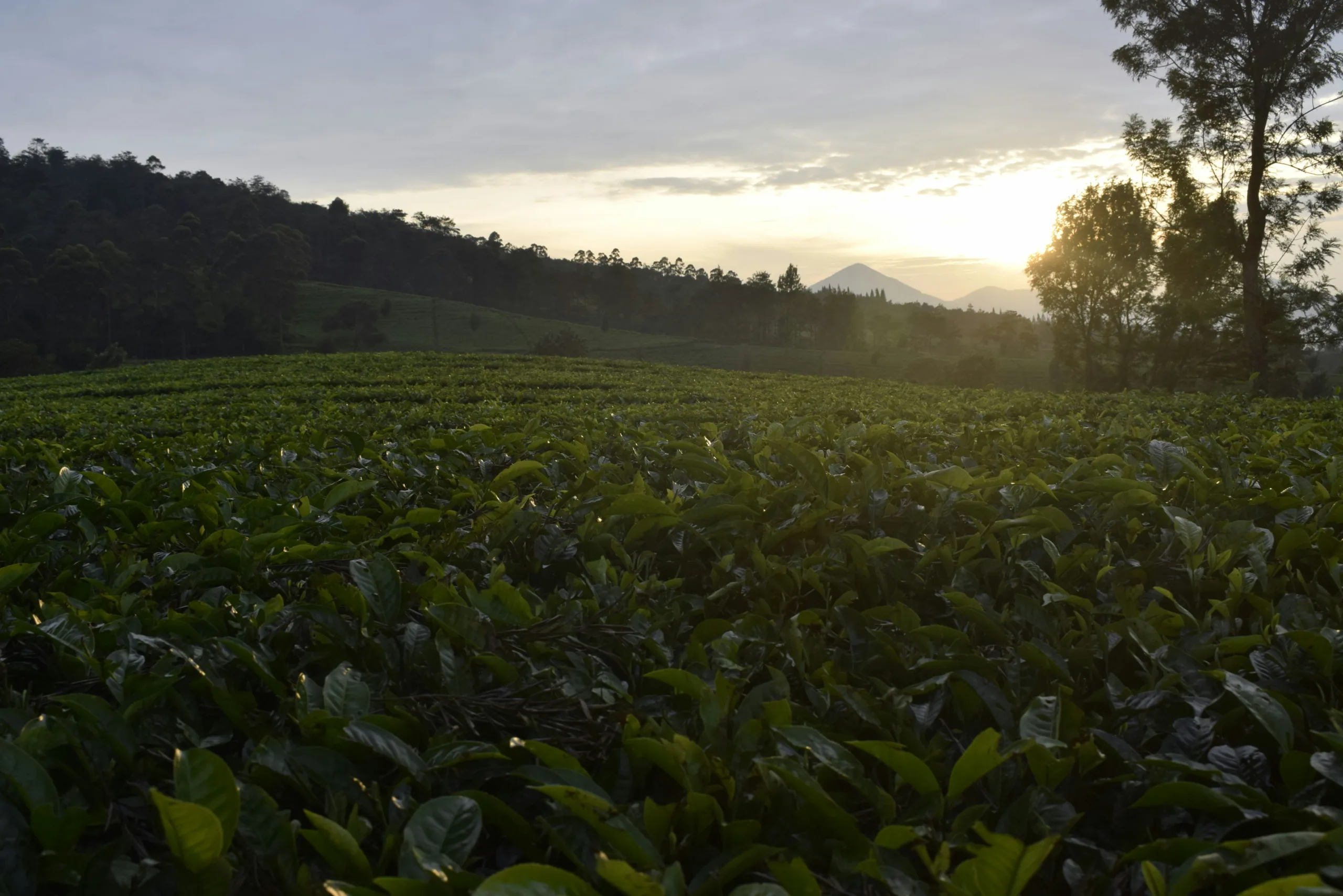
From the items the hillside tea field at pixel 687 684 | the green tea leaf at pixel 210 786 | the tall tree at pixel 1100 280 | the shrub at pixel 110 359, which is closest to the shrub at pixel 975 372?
the tall tree at pixel 1100 280

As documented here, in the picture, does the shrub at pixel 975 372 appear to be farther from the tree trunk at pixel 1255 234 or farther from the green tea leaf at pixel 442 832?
the green tea leaf at pixel 442 832

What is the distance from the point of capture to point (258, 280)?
68750mm

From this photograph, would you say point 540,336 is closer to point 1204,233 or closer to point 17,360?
point 17,360

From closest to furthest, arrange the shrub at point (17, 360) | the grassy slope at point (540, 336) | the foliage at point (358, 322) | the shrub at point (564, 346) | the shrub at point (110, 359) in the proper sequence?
the shrub at point (110, 359) < the shrub at point (17, 360) < the shrub at point (564, 346) < the grassy slope at point (540, 336) < the foliage at point (358, 322)

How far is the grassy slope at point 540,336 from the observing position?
61.5 metres

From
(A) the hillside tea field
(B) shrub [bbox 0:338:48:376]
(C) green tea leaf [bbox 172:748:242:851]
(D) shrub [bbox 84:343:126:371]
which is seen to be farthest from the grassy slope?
(C) green tea leaf [bbox 172:748:242:851]

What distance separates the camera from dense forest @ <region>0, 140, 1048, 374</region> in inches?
2576

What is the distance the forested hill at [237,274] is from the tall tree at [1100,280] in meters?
47.4

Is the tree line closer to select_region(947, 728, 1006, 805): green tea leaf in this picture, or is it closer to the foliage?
select_region(947, 728, 1006, 805): green tea leaf

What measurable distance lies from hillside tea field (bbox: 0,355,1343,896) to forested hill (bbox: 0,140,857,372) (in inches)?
2499

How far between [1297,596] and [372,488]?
93.1 inches

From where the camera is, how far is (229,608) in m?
1.65

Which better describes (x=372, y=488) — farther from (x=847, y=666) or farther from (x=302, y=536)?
(x=847, y=666)

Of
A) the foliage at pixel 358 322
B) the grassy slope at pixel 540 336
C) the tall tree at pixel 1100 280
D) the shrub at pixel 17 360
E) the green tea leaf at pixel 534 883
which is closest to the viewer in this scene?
the green tea leaf at pixel 534 883
